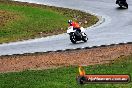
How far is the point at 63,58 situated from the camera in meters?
20.8

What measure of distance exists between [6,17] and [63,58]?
622 inches

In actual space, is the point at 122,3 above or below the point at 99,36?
above

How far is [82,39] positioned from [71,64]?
6.20 meters

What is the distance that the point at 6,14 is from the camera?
3622 centimetres

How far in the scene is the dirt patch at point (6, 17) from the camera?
1341 inches

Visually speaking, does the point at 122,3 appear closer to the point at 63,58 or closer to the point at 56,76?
the point at 63,58

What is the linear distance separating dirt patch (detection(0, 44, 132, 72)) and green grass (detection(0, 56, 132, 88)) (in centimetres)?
114

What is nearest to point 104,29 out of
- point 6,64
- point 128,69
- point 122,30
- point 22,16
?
point 122,30

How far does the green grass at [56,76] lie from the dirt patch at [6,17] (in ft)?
54.1

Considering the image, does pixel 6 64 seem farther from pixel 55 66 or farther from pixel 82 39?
pixel 82 39

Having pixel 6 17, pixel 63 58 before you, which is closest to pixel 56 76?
pixel 63 58

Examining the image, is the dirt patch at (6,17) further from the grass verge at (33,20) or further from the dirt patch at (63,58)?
the dirt patch at (63,58)

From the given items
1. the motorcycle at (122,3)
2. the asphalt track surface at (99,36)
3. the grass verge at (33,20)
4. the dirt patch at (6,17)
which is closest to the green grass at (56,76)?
the asphalt track surface at (99,36)

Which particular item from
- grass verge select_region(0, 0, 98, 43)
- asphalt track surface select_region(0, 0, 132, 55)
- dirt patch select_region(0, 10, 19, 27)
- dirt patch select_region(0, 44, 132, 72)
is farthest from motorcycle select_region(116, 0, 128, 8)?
dirt patch select_region(0, 44, 132, 72)
